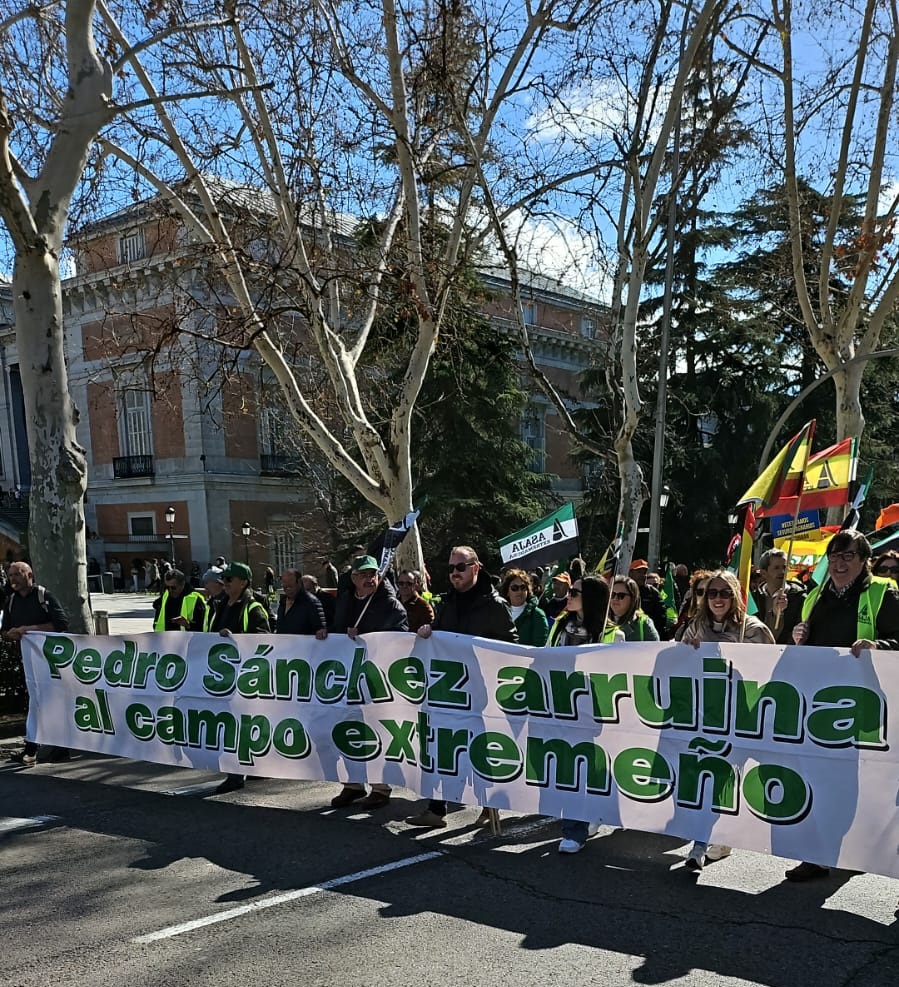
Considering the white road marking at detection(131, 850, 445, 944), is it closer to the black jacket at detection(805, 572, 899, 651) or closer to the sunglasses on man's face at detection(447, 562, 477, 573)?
the sunglasses on man's face at detection(447, 562, 477, 573)

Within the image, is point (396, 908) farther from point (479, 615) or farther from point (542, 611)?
point (542, 611)

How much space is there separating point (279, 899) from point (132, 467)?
37538 mm

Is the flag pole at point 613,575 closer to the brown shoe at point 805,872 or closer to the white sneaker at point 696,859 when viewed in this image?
the white sneaker at point 696,859

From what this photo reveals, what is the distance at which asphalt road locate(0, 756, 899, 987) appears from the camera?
12.6ft

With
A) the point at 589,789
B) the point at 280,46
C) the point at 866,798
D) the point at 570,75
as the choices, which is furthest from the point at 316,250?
the point at 866,798

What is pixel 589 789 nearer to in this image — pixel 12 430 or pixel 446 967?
pixel 446 967

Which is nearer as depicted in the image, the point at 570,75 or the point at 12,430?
the point at 570,75

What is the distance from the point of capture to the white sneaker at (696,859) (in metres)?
5.01

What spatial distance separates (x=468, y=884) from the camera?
4848 mm

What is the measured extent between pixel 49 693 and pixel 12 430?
43.9 metres

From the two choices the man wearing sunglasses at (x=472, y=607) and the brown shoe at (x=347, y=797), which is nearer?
the man wearing sunglasses at (x=472, y=607)

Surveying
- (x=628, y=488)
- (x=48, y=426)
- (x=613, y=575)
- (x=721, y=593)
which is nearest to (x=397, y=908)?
(x=721, y=593)

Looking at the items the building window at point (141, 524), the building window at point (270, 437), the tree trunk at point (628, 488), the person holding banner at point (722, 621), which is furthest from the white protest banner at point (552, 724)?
the building window at point (141, 524)

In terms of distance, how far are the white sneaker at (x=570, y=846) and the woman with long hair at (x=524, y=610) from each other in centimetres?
185
